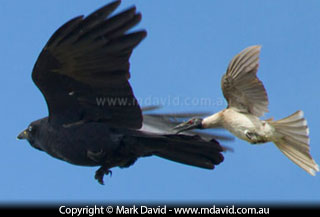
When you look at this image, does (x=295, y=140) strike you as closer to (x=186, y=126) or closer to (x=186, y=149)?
(x=186, y=149)

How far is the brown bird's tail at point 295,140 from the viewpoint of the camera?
984cm

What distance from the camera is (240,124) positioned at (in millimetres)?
10023

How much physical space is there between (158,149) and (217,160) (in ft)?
2.64

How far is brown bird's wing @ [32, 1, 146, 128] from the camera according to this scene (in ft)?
28.4

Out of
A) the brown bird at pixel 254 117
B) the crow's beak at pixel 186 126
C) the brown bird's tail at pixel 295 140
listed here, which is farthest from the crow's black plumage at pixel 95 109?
the crow's beak at pixel 186 126

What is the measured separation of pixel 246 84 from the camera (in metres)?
9.68

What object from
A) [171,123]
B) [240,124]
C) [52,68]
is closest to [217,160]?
[240,124]

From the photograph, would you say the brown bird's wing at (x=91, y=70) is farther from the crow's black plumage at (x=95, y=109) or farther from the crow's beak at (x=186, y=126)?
the crow's beak at (x=186, y=126)

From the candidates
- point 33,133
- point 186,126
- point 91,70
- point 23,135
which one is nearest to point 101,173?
point 33,133

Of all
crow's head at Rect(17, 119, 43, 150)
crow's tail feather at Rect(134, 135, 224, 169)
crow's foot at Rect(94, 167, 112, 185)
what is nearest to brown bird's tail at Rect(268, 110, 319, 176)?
crow's tail feather at Rect(134, 135, 224, 169)

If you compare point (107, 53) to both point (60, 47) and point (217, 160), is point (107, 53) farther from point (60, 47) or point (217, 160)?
point (217, 160)

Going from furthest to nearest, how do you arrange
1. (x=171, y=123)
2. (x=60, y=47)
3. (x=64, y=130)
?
(x=171, y=123) < (x=64, y=130) < (x=60, y=47)

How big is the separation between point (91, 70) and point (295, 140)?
291 cm

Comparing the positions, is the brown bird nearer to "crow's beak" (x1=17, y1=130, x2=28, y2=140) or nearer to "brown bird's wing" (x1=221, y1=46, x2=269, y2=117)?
"brown bird's wing" (x1=221, y1=46, x2=269, y2=117)
